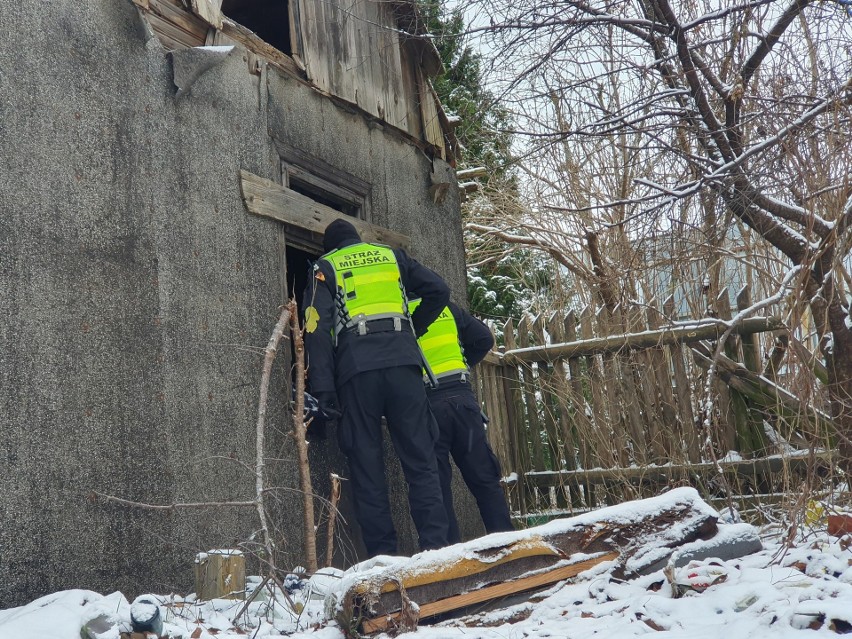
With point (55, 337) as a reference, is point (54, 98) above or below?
above

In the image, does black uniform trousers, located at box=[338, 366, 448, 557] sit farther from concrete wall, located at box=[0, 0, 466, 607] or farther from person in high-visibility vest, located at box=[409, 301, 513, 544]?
person in high-visibility vest, located at box=[409, 301, 513, 544]

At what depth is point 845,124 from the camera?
4.76 m

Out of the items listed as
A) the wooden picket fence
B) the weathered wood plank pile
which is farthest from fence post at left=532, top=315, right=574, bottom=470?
the weathered wood plank pile

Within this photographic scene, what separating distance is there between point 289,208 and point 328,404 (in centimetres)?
133

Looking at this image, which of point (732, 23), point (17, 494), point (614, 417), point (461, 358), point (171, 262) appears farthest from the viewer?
point (614, 417)

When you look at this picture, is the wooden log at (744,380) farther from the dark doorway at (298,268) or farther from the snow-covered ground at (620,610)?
the dark doorway at (298,268)

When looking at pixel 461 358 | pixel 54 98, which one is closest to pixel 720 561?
pixel 461 358

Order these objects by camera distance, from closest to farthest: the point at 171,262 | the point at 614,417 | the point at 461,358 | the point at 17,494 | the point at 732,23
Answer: the point at 17,494 < the point at 171,262 < the point at 732,23 < the point at 461,358 < the point at 614,417

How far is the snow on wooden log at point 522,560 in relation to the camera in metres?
3.09

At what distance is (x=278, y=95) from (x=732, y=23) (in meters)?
2.76

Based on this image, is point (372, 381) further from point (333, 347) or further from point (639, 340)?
point (639, 340)

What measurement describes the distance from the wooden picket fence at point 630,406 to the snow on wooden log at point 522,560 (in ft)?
6.21

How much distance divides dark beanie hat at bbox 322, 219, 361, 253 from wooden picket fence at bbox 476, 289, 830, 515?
2.29 metres

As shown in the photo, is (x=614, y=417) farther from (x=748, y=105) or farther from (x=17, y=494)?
(x=17, y=494)
